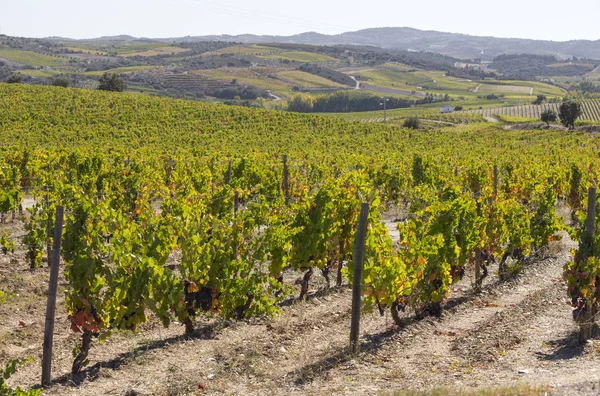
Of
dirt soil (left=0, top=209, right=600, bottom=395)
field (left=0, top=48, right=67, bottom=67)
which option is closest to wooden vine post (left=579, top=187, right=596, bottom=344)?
dirt soil (left=0, top=209, right=600, bottom=395)

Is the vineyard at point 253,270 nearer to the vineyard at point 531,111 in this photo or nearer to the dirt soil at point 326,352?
the dirt soil at point 326,352

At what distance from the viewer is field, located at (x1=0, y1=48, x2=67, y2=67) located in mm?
178750

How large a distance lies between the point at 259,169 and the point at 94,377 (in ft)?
46.4

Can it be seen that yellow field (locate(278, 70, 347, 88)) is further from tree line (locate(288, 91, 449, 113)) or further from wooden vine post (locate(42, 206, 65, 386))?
wooden vine post (locate(42, 206, 65, 386))

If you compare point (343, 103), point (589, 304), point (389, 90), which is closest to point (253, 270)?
point (589, 304)

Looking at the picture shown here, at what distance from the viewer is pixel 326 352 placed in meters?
9.38

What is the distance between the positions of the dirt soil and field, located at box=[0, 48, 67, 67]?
18000 centimetres

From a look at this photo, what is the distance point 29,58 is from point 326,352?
647 feet

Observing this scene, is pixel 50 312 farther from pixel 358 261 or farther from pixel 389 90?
pixel 389 90

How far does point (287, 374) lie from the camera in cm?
870

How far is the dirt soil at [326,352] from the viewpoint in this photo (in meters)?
8.25

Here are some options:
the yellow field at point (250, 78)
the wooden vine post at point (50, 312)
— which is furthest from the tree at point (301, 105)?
the wooden vine post at point (50, 312)

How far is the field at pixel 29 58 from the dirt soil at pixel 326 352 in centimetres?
18000

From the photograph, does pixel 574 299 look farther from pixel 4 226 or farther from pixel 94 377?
pixel 4 226
